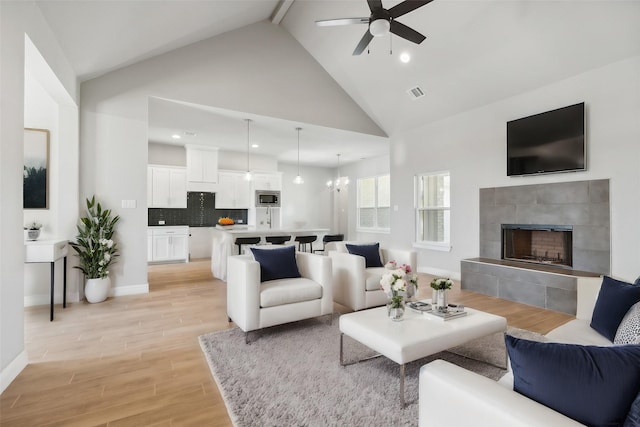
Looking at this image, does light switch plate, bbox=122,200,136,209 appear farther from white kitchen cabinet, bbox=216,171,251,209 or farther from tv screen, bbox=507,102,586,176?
tv screen, bbox=507,102,586,176

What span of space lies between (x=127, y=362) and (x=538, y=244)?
5150 mm

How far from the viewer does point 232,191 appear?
8.26 meters

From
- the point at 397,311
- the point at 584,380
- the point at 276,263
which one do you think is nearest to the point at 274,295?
the point at 276,263

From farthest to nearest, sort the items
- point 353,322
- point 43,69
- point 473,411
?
point 43,69, point 353,322, point 473,411

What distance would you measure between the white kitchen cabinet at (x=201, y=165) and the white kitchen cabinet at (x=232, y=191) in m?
0.27

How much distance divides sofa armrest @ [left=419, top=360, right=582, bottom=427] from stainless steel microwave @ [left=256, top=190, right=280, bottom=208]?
24.7 feet

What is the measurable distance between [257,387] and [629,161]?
447cm

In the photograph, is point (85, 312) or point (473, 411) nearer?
point (473, 411)

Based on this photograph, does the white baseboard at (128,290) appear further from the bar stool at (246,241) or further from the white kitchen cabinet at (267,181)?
the white kitchen cabinet at (267,181)

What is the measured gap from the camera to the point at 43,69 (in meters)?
3.06

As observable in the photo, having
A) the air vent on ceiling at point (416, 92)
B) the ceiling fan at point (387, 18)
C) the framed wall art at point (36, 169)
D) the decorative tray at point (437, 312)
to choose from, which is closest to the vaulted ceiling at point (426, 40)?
the air vent on ceiling at point (416, 92)

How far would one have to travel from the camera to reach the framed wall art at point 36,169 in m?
3.97

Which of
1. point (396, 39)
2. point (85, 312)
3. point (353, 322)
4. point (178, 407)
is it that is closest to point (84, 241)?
point (85, 312)

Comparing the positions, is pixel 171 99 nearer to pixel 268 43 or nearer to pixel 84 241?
pixel 268 43
